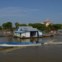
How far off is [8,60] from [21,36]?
29.0 meters

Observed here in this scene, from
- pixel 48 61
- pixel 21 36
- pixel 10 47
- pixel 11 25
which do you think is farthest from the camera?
pixel 11 25

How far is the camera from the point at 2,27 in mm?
91438

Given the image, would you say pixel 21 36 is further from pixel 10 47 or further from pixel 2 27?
pixel 2 27

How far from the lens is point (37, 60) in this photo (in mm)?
17094

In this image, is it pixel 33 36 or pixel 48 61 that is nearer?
pixel 48 61

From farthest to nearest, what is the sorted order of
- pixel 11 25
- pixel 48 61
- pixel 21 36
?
pixel 11 25 → pixel 21 36 → pixel 48 61

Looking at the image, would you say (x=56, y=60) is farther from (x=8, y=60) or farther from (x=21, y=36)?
(x=21, y=36)

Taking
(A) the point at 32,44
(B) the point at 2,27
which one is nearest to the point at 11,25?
(B) the point at 2,27

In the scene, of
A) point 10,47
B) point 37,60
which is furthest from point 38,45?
point 37,60

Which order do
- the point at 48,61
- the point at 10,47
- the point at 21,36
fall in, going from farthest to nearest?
the point at 21,36
the point at 10,47
the point at 48,61

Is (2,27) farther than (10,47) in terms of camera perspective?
Yes

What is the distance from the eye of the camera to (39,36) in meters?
48.5

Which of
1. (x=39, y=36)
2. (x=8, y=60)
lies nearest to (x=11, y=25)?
(x=39, y=36)

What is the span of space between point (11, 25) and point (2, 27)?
5636mm
